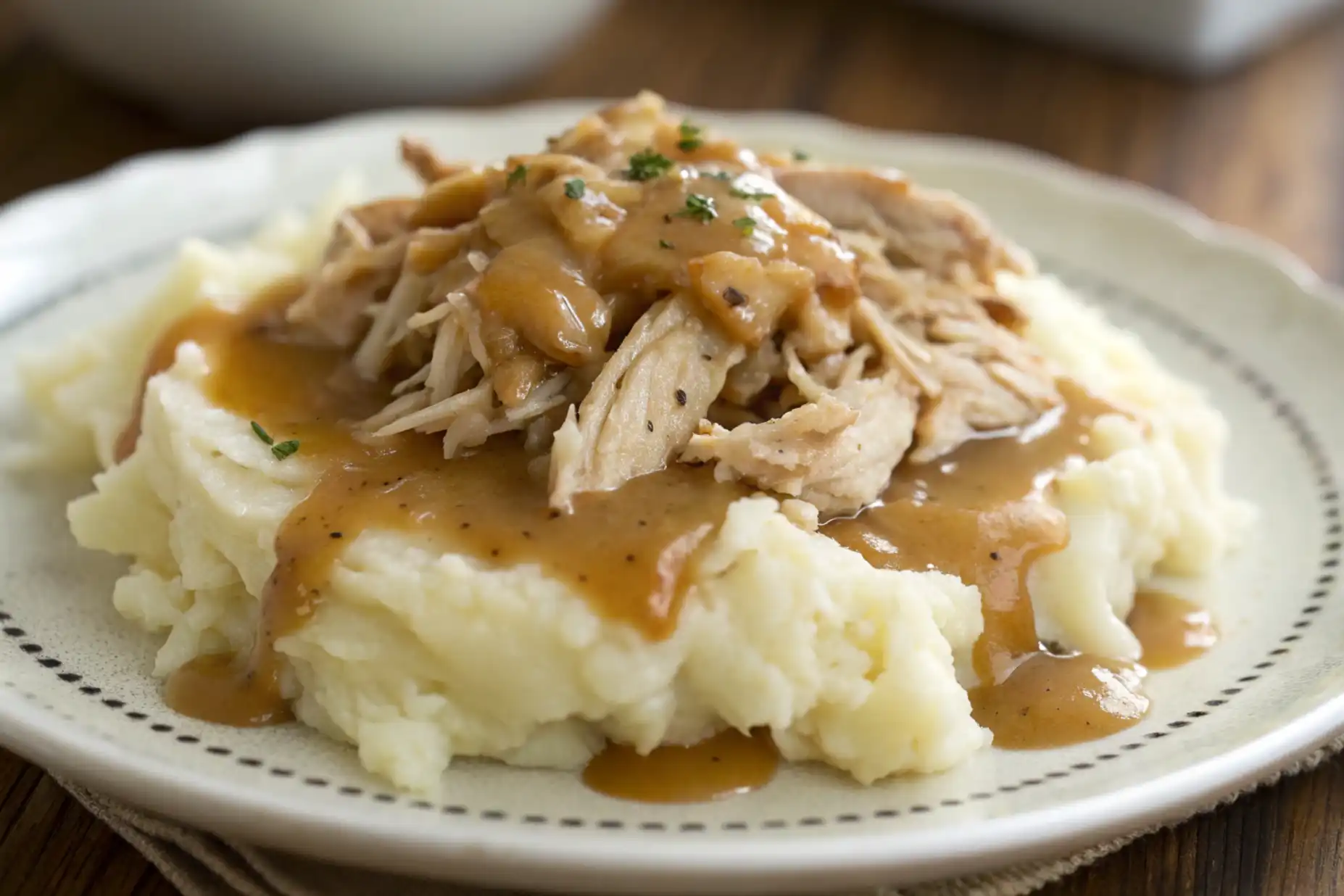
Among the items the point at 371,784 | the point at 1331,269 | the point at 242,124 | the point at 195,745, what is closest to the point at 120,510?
the point at 195,745

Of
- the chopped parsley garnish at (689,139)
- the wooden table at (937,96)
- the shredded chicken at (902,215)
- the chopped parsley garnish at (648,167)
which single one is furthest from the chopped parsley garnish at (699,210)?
the wooden table at (937,96)

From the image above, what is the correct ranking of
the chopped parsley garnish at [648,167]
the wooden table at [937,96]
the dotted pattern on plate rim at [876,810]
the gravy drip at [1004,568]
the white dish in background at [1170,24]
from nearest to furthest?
the dotted pattern on plate rim at [876,810] → the gravy drip at [1004,568] → the chopped parsley garnish at [648,167] → the wooden table at [937,96] → the white dish in background at [1170,24]

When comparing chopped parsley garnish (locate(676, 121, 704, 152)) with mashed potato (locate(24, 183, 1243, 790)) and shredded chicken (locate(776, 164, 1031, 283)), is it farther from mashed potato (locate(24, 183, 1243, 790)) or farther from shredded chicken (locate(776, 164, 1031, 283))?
mashed potato (locate(24, 183, 1243, 790))

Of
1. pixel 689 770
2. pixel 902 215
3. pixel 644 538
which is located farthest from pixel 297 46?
pixel 689 770

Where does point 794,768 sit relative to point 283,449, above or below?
below

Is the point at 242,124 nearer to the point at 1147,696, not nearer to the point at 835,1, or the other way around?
the point at 835,1

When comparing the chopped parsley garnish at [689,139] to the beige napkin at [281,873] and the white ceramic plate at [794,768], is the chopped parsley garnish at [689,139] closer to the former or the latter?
the white ceramic plate at [794,768]

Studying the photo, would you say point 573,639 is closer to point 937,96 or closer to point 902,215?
point 902,215
